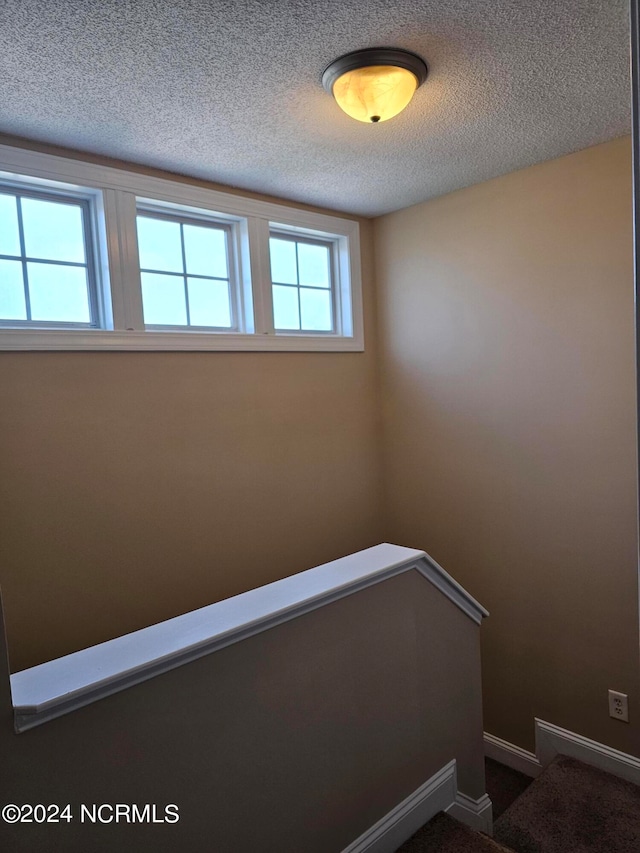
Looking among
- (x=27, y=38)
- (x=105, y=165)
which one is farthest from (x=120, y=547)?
(x=27, y=38)

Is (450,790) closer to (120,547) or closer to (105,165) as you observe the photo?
(120,547)

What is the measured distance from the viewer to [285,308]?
3.07 m

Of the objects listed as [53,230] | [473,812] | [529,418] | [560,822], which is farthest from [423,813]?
[53,230]

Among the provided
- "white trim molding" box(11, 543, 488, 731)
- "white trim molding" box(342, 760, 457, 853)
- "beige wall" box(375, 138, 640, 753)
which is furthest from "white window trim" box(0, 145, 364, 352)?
"white trim molding" box(342, 760, 457, 853)

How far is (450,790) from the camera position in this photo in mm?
2098

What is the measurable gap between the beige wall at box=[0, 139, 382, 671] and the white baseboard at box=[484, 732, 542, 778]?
1280mm

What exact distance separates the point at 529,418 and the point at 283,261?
1.55 meters

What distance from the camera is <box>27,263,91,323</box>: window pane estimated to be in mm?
2225

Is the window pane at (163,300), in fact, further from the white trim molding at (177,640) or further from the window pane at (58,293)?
the white trim molding at (177,640)

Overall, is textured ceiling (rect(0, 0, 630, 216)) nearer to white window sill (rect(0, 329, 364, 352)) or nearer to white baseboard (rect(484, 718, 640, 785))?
white window sill (rect(0, 329, 364, 352))

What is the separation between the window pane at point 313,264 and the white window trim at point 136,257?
2.9 inches

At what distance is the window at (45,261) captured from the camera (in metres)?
2.16

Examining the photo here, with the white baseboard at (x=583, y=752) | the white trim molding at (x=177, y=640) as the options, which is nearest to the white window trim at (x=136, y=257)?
the white trim molding at (x=177, y=640)

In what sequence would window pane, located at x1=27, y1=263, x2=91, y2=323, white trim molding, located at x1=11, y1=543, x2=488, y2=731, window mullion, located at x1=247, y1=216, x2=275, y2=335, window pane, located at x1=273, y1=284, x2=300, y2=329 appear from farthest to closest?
window pane, located at x1=273, y1=284, x2=300, y2=329 < window mullion, located at x1=247, y1=216, x2=275, y2=335 < window pane, located at x1=27, y1=263, x2=91, y2=323 < white trim molding, located at x1=11, y1=543, x2=488, y2=731
